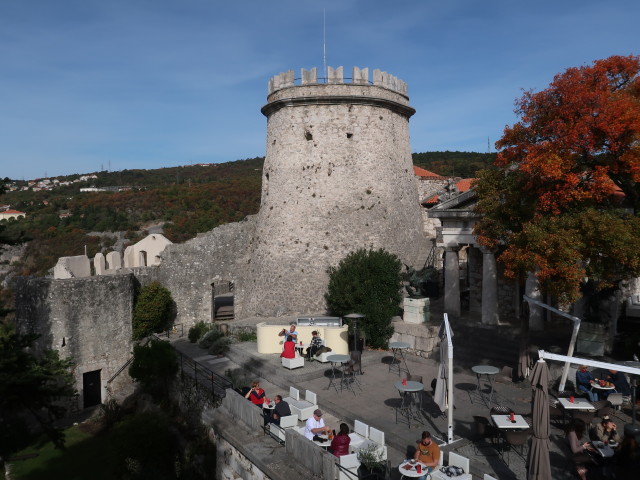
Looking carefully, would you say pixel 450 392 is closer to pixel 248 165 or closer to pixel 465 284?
pixel 465 284

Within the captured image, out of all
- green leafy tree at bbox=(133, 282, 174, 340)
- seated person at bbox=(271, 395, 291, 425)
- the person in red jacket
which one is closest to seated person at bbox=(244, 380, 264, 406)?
seated person at bbox=(271, 395, 291, 425)

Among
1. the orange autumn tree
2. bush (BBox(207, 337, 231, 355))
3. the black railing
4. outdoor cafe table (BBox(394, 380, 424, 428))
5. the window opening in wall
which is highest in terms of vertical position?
the orange autumn tree

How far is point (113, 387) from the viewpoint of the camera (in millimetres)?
20047

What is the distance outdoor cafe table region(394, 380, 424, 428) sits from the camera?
9.82 meters

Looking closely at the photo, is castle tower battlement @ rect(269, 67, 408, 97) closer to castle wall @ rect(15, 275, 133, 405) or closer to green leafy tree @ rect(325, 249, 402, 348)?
green leafy tree @ rect(325, 249, 402, 348)

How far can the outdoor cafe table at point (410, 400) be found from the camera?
9820 millimetres

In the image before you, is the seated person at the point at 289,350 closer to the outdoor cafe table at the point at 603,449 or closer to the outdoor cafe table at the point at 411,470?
the outdoor cafe table at the point at 411,470

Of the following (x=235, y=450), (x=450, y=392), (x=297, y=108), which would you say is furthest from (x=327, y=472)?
(x=297, y=108)

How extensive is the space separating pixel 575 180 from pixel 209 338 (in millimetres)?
12909

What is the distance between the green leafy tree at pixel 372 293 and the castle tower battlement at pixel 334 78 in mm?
7388

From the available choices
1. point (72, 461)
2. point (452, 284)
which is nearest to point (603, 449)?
point (452, 284)

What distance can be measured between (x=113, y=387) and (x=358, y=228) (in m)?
12.1

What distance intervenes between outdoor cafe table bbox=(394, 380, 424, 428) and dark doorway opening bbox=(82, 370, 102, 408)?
14.4 meters

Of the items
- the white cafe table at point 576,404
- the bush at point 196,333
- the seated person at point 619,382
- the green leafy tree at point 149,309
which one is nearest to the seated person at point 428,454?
the white cafe table at point 576,404
